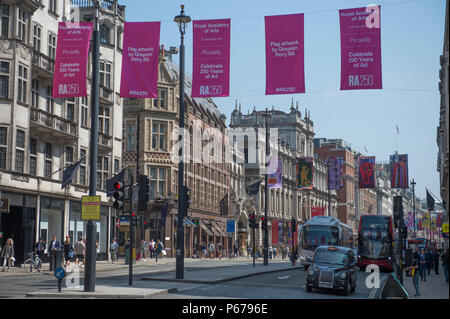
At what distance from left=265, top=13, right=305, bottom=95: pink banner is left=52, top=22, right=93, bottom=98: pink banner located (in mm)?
6798

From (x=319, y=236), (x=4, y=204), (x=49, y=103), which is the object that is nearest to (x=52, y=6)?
(x=49, y=103)

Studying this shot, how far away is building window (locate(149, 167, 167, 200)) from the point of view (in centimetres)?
6150

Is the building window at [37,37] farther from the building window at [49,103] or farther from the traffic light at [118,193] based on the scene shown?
the traffic light at [118,193]

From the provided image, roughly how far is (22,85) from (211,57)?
18.3 meters

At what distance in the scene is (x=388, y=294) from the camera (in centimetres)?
1534

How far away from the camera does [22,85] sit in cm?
3856

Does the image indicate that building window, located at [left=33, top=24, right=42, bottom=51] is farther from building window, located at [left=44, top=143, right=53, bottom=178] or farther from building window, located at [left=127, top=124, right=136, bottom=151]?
building window, located at [left=127, top=124, right=136, bottom=151]

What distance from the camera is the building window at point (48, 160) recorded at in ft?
140

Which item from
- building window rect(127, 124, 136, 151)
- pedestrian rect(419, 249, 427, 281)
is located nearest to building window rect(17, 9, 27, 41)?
building window rect(127, 124, 136, 151)

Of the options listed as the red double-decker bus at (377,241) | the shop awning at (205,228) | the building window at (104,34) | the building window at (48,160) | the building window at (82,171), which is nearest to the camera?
the building window at (48,160)

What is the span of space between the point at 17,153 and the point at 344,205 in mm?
112844

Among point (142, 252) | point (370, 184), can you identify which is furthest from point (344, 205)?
point (142, 252)

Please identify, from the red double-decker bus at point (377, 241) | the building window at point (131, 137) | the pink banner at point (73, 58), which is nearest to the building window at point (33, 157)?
the pink banner at point (73, 58)

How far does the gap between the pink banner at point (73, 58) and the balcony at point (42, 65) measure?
1685cm
